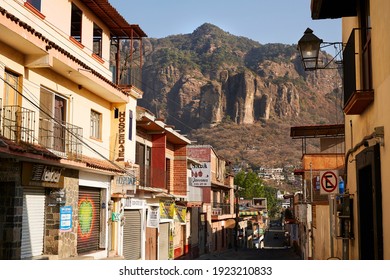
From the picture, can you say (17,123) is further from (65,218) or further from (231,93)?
(231,93)

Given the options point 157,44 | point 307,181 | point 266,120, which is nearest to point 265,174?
point 266,120

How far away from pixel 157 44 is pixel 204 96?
2523 cm

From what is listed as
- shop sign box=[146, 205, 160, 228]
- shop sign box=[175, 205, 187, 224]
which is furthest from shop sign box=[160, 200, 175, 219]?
shop sign box=[175, 205, 187, 224]

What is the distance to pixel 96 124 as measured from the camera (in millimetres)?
20672

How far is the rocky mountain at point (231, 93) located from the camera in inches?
5763

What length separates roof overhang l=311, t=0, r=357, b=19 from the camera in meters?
9.34

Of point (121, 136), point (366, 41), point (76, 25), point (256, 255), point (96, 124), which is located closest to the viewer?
→ point (366, 41)

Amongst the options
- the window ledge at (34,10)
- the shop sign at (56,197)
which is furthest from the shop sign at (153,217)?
the window ledge at (34,10)

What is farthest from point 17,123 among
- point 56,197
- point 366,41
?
point 366,41

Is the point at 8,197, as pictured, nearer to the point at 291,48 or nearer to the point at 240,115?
the point at 240,115

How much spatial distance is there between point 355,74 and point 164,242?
23.3 meters

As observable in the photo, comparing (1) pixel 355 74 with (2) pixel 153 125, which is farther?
(2) pixel 153 125

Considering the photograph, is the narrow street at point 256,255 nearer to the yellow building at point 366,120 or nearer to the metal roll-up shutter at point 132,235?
the metal roll-up shutter at point 132,235

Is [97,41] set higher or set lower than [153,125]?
higher
